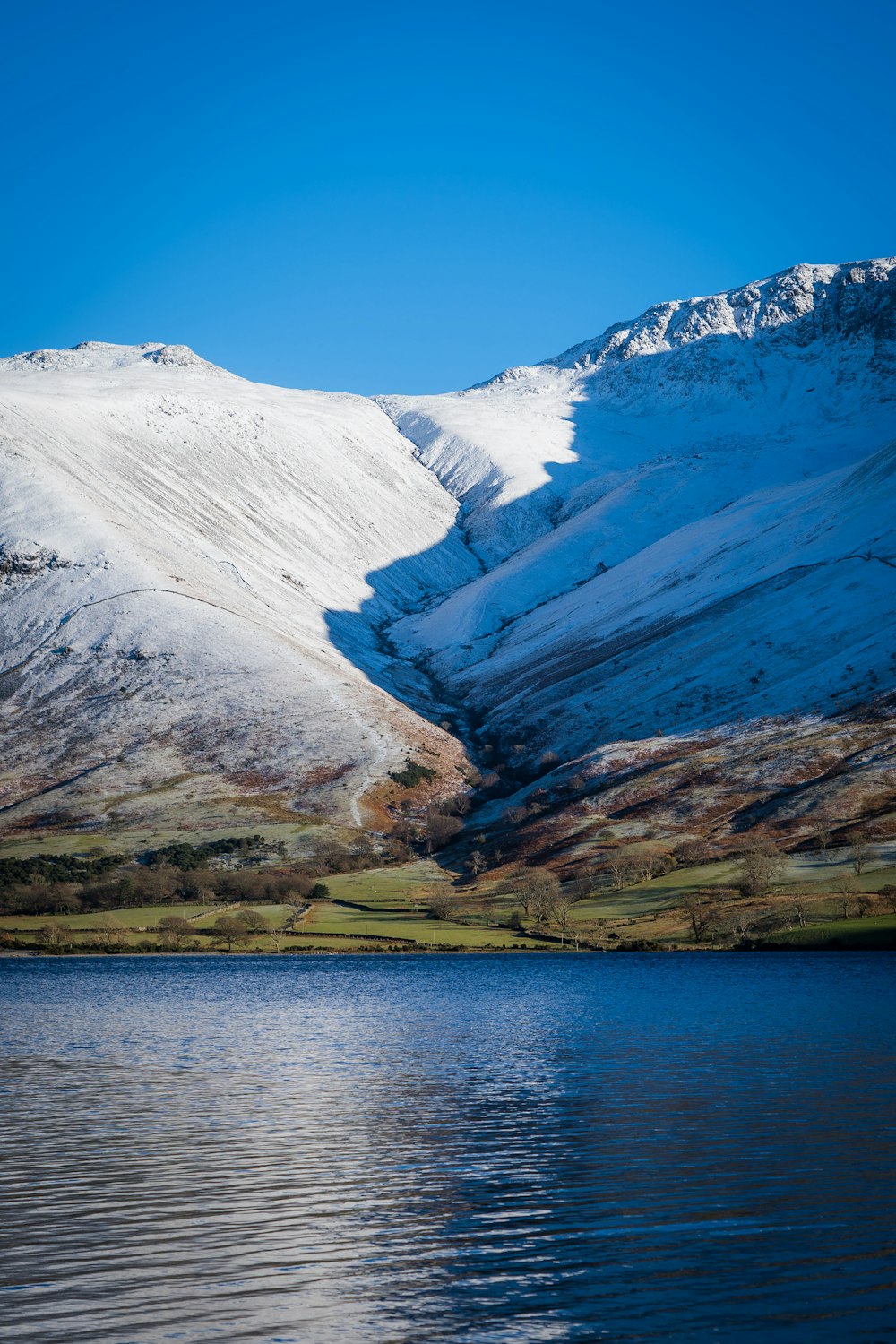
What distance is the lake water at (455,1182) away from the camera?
17.3m

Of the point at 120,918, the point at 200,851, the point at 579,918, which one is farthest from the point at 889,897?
the point at 200,851

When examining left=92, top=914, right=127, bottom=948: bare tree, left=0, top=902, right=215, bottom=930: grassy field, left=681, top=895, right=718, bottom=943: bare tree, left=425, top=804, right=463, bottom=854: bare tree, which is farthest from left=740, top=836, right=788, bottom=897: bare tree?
left=425, top=804, right=463, bottom=854: bare tree

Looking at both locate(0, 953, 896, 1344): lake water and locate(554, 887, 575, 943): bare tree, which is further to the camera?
locate(554, 887, 575, 943): bare tree

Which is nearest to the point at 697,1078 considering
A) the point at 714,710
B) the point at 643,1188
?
the point at 643,1188

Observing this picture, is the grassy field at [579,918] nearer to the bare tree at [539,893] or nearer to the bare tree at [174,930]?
the bare tree at [174,930]

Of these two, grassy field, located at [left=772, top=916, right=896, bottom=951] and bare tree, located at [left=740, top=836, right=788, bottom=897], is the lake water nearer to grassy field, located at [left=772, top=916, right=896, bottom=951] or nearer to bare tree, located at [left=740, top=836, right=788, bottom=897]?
grassy field, located at [left=772, top=916, right=896, bottom=951]

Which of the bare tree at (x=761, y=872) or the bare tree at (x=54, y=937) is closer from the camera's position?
the bare tree at (x=761, y=872)

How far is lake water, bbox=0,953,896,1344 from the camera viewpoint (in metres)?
17.3

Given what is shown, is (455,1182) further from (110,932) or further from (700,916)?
(110,932)

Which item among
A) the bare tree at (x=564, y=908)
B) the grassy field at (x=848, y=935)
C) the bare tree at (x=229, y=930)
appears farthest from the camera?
the bare tree at (x=229, y=930)

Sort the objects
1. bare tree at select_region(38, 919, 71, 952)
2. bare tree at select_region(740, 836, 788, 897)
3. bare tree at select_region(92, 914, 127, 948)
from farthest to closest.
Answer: bare tree at select_region(38, 919, 71, 952)
bare tree at select_region(92, 914, 127, 948)
bare tree at select_region(740, 836, 788, 897)

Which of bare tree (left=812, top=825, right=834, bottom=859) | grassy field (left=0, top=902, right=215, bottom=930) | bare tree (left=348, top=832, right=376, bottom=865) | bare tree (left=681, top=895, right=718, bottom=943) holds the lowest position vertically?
bare tree (left=681, top=895, right=718, bottom=943)

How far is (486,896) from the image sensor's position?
136m

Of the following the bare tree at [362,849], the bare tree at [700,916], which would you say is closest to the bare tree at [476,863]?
the bare tree at [362,849]
